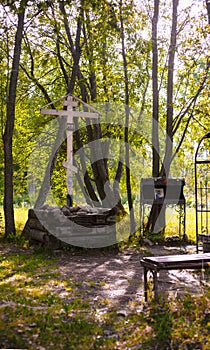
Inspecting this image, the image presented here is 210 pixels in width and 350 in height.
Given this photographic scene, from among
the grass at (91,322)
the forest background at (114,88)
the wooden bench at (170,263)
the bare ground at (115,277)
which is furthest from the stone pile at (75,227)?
the wooden bench at (170,263)

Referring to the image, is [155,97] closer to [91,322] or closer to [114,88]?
[114,88]

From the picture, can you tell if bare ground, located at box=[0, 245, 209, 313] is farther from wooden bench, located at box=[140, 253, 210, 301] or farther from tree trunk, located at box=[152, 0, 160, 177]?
tree trunk, located at box=[152, 0, 160, 177]

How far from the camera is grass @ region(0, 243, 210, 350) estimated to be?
15.0ft

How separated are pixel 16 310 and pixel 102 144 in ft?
32.5

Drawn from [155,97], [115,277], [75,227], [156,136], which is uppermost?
[155,97]

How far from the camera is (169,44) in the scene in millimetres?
14031

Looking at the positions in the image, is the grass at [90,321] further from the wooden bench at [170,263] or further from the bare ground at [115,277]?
the wooden bench at [170,263]

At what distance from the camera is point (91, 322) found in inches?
208

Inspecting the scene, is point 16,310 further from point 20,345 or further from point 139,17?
point 139,17

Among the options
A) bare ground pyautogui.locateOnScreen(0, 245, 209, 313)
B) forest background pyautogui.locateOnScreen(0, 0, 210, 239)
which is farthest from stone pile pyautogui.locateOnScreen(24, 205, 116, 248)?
forest background pyautogui.locateOnScreen(0, 0, 210, 239)

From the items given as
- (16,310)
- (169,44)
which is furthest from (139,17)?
(16,310)

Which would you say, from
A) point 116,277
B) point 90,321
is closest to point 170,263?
point 90,321

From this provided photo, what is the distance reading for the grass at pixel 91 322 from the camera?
4.58m

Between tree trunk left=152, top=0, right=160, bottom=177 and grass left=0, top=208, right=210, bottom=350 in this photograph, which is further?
tree trunk left=152, top=0, right=160, bottom=177
